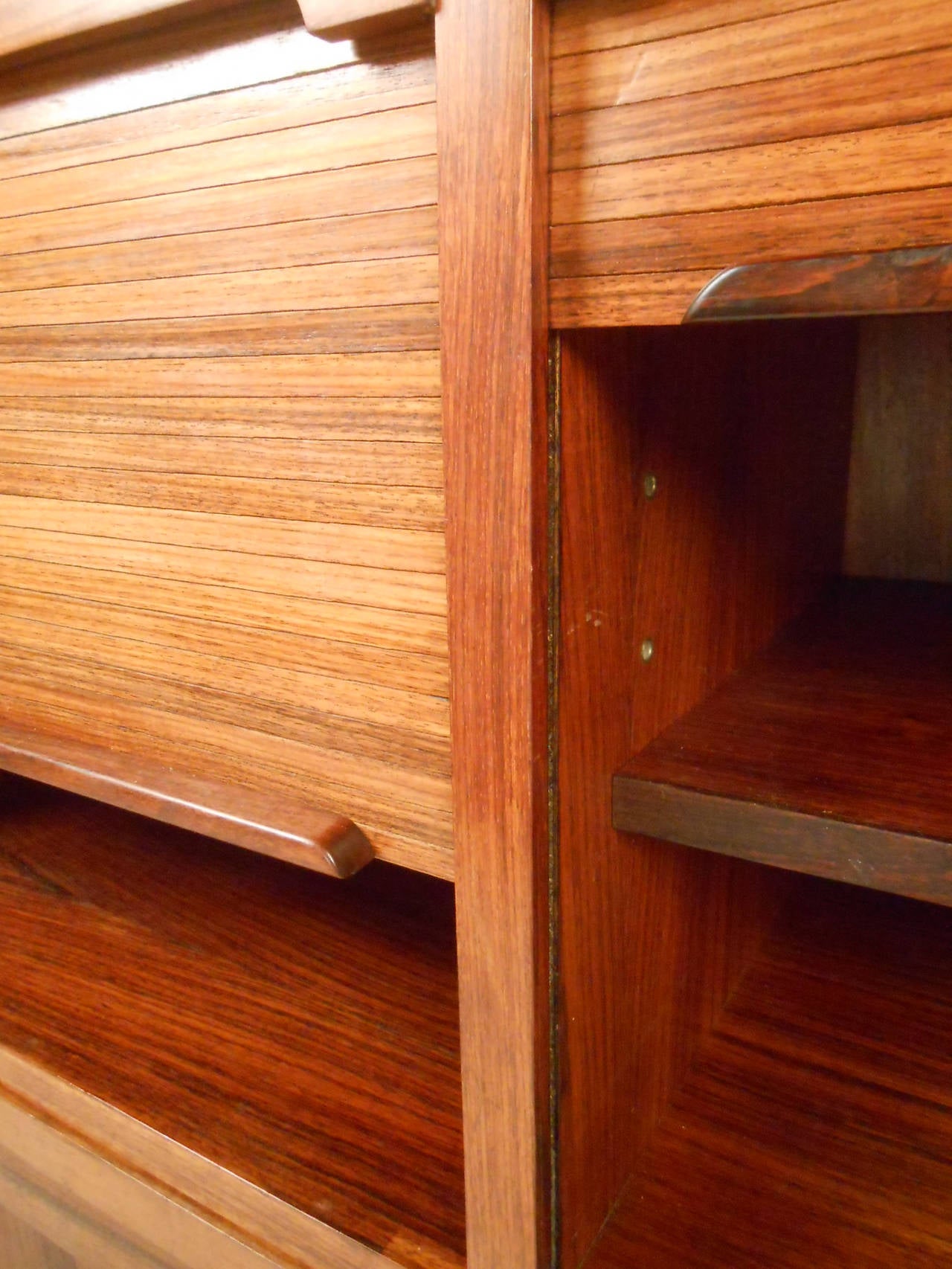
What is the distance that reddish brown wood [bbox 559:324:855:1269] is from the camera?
15.8 inches

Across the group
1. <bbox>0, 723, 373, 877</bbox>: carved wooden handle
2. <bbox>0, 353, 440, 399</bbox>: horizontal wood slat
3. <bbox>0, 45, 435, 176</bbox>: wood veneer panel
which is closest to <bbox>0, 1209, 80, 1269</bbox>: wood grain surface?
<bbox>0, 723, 373, 877</bbox>: carved wooden handle

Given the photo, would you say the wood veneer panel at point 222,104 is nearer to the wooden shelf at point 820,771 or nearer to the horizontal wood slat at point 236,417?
the horizontal wood slat at point 236,417

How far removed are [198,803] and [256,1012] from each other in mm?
246

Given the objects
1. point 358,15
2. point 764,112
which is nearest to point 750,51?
point 764,112

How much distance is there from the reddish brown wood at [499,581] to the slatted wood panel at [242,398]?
0.07 feet

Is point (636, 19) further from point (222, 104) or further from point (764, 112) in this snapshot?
point (222, 104)

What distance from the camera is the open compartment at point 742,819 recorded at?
40 centimetres

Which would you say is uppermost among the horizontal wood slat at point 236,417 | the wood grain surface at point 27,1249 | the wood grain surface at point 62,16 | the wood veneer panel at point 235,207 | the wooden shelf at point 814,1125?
the wood grain surface at point 62,16

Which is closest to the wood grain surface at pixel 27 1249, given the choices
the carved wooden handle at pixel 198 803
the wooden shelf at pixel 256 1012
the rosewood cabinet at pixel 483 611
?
the rosewood cabinet at pixel 483 611

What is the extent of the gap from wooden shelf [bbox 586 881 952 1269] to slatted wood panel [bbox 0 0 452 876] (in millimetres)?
238

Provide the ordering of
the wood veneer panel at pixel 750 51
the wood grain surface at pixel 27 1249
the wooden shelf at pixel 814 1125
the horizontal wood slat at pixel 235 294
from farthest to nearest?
the wood grain surface at pixel 27 1249 → the wooden shelf at pixel 814 1125 → the horizontal wood slat at pixel 235 294 → the wood veneer panel at pixel 750 51

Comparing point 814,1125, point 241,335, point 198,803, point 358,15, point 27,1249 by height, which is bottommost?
point 27,1249

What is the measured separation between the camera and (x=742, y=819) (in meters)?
0.40

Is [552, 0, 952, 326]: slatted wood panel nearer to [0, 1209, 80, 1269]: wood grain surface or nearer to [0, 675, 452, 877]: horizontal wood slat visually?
[0, 675, 452, 877]: horizontal wood slat
